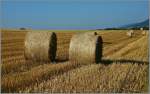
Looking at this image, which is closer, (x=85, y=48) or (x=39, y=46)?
(x=85, y=48)

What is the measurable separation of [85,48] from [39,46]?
1.00m

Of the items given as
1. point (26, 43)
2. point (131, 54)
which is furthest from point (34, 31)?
point (131, 54)

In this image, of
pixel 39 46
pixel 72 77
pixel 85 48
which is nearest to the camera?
pixel 72 77

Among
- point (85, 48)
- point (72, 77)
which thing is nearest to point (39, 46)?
point (85, 48)

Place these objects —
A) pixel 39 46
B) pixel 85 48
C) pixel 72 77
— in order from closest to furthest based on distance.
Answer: pixel 72 77, pixel 85 48, pixel 39 46

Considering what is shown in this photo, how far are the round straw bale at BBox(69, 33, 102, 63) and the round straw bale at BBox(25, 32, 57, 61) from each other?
1.68 ft

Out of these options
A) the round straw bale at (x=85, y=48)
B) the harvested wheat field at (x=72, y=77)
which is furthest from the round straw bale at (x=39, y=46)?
the round straw bale at (x=85, y=48)

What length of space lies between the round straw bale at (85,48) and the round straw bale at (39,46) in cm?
51

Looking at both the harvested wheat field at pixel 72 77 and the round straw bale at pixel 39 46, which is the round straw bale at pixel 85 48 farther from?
the round straw bale at pixel 39 46

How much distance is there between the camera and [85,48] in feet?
24.8

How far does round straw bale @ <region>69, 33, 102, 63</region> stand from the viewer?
751 centimetres

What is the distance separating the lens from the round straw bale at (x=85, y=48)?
24.6 ft

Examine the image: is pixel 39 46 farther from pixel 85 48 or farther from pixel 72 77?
pixel 72 77

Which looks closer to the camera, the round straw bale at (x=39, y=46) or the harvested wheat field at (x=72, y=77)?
the harvested wheat field at (x=72, y=77)
